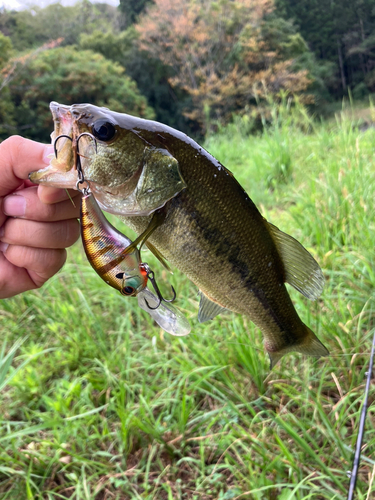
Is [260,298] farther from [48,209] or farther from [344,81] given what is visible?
[344,81]

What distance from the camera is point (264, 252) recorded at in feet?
3.04

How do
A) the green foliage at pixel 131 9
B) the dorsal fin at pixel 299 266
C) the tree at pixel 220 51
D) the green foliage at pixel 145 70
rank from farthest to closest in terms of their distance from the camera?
the green foliage at pixel 131 9
the green foliage at pixel 145 70
the tree at pixel 220 51
the dorsal fin at pixel 299 266

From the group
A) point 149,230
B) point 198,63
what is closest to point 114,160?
point 149,230

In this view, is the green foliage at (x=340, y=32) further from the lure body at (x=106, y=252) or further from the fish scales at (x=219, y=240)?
the lure body at (x=106, y=252)

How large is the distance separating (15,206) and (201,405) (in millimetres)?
1609

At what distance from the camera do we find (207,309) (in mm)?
1011

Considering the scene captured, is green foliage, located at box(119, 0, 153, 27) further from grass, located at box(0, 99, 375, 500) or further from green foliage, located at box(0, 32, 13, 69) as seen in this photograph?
grass, located at box(0, 99, 375, 500)

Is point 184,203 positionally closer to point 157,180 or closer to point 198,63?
point 157,180

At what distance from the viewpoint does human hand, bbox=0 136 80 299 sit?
3.39ft

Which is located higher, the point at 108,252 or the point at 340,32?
the point at 108,252

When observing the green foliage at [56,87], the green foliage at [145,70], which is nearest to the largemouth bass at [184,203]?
the green foliage at [56,87]

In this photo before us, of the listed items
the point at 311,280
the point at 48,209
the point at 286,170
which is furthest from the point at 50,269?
the point at 286,170

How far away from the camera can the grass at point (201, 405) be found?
5.11ft

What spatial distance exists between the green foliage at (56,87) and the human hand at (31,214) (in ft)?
43.1
